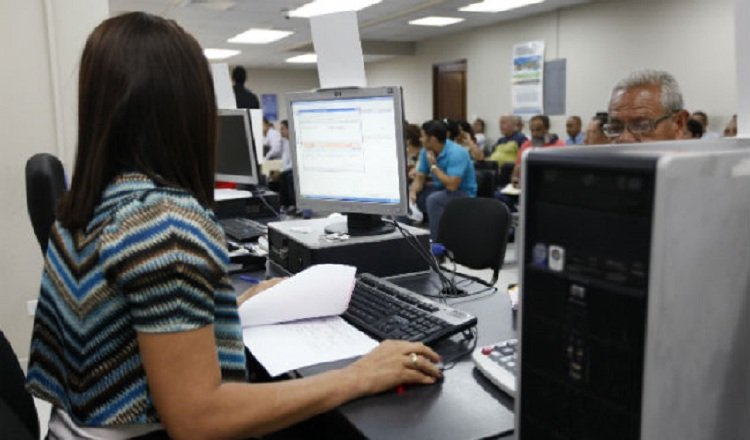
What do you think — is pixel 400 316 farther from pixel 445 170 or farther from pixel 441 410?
pixel 445 170

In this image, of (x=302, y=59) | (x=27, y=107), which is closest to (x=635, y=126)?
(x=27, y=107)

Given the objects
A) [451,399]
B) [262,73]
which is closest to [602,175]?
[451,399]

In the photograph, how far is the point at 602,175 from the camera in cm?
57

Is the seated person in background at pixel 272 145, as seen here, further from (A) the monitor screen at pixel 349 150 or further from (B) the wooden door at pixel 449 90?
(A) the monitor screen at pixel 349 150

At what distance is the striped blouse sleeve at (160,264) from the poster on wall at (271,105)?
42.4 ft

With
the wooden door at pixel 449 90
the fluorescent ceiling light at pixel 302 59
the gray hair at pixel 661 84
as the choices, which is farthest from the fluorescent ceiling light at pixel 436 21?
the gray hair at pixel 661 84

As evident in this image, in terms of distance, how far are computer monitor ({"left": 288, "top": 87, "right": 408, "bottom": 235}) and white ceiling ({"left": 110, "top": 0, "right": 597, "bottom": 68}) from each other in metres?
4.10

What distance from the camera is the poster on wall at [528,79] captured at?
796cm

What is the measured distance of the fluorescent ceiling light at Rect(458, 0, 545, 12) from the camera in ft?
23.0

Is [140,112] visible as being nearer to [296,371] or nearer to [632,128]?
[296,371]

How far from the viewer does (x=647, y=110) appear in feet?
5.52

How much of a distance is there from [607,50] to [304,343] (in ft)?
22.7

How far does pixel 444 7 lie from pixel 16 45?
5.53m

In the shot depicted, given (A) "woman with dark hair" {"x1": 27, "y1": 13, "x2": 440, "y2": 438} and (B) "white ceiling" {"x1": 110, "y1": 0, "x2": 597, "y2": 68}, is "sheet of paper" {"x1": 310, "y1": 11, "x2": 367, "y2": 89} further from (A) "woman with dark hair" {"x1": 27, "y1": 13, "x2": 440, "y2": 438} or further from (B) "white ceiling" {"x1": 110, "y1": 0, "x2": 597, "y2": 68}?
(B) "white ceiling" {"x1": 110, "y1": 0, "x2": 597, "y2": 68}
